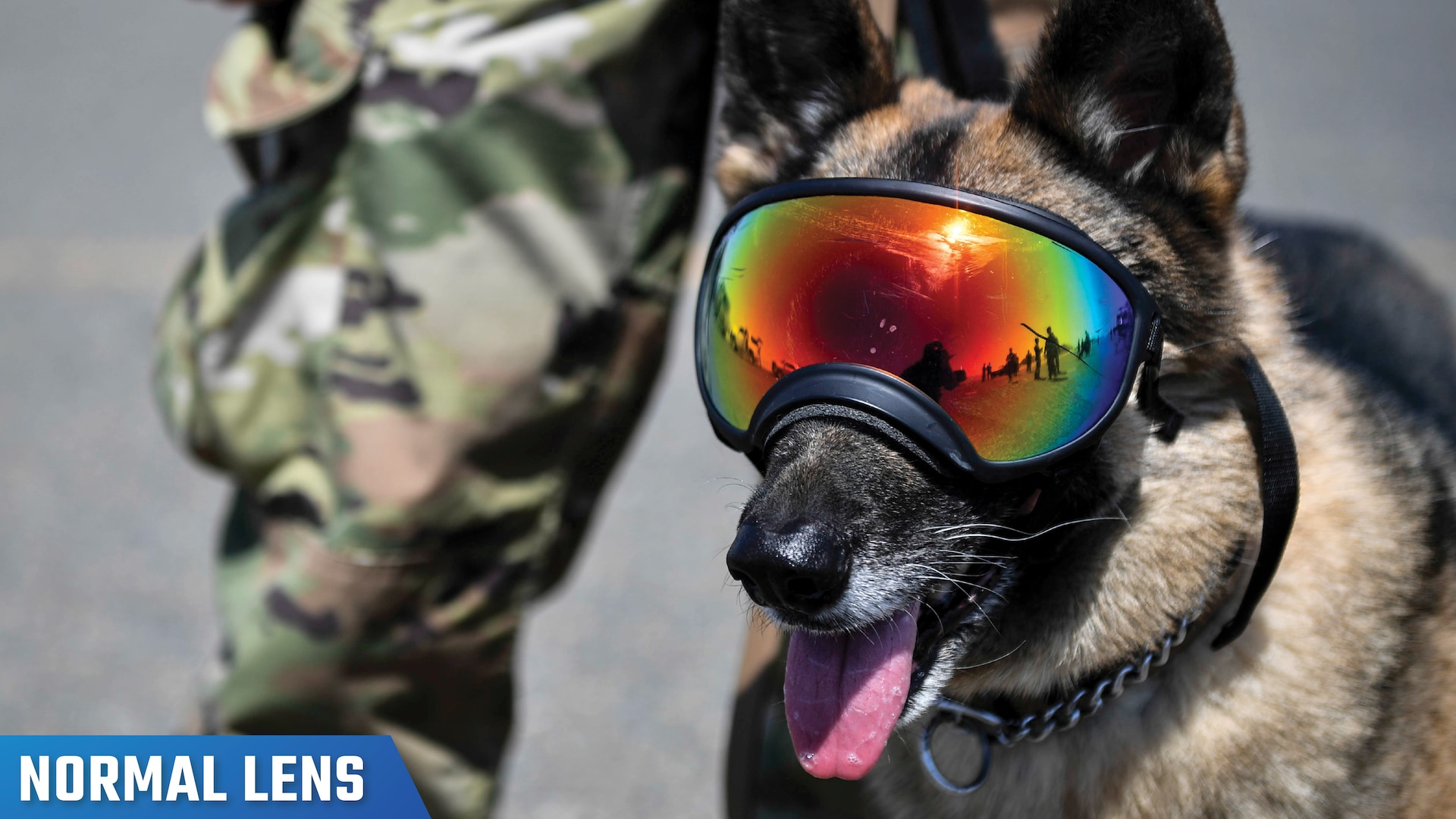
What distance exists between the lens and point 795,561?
1.34m

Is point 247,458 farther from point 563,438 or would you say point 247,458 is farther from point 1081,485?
point 1081,485

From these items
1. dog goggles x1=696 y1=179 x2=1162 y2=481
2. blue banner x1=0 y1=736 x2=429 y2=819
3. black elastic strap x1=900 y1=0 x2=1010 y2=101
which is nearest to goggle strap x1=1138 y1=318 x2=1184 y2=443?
dog goggles x1=696 y1=179 x2=1162 y2=481

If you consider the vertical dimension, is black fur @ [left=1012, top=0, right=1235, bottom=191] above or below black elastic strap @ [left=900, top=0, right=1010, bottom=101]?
above

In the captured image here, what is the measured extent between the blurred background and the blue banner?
0.14 meters

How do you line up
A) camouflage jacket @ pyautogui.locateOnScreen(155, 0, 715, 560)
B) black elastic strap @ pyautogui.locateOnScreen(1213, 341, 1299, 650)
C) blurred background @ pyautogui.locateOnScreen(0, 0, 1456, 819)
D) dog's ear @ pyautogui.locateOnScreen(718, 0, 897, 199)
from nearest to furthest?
black elastic strap @ pyautogui.locateOnScreen(1213, 341, 1299, 650), dog's ear @ pyautogui.locateOnScreen(718, 0, 897, 199), camouflage jacket @ pyautogui.locateOnScreen(155, 0, 715, 560), blurred background @ pyautogui.locateOnScreen(0, 0, 1456, 819)

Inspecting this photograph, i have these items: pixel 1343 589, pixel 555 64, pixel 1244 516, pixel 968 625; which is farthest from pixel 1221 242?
pixel 555 64

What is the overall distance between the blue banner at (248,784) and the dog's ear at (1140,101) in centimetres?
147

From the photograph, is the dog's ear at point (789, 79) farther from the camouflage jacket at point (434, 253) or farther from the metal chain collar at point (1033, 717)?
the metal chain collar at point (1033, 717)

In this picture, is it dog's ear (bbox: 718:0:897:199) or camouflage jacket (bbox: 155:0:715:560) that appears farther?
camouflage jacket (bbox: 155:0:715:560)

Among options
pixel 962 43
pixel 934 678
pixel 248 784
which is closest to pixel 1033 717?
pixel 934 678

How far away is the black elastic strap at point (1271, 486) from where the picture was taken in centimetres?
144

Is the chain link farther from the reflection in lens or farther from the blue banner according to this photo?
the blue banner

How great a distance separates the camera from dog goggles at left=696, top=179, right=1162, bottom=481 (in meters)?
1.38

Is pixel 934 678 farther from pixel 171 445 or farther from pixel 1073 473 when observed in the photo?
pixel 171 445
